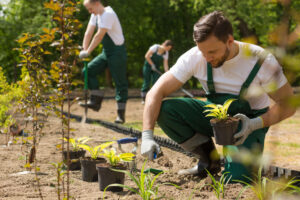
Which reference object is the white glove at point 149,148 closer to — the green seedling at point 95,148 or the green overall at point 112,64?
the green seedling at point 95,148

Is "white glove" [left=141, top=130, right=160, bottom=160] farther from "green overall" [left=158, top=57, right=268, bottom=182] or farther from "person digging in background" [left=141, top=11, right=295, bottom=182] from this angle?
"green overall" [left=158, top=57, right=268, bottom=182]

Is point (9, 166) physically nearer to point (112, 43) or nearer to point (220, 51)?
point (220, 51)

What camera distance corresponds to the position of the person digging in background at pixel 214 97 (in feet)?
8.45

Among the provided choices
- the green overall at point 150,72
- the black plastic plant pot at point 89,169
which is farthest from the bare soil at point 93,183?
the green overall at point 150,72

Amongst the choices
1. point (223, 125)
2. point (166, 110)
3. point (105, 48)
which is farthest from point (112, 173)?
point (105, 48)

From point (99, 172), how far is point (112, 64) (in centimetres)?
359

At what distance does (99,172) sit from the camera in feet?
8.61

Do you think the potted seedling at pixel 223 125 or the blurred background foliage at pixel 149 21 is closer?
the potted seedling at pixel 223 125

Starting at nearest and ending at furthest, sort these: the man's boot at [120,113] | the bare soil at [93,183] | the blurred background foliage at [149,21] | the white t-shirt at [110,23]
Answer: the bare soil at [93,183], the white t-shirt at [110,23], the man's boot at [120,113], the blurred background foliage at [149,21]

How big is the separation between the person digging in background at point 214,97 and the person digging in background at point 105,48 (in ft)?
9.45

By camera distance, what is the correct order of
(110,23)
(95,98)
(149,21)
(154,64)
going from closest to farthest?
(110,23) < (95,98) < (154,64) < (149,21)

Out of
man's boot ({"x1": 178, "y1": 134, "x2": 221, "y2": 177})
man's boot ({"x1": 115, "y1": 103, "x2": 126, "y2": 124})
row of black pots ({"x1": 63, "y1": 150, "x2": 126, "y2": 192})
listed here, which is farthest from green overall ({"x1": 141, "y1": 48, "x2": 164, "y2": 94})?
man's boot ({"x1": 178, "y1": 134, "x2": 221, "y2": 177})

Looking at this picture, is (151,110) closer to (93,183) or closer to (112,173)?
(112,173)

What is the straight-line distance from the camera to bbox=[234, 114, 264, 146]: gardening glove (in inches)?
102
